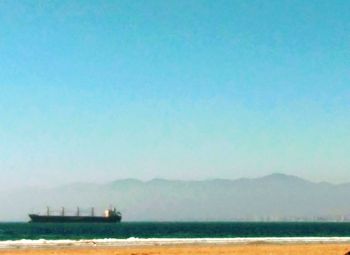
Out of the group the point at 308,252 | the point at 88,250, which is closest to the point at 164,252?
the point at 88,250

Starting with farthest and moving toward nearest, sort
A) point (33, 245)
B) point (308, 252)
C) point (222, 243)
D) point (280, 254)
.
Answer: point (222, 243) → point (33, 245) → point (308, 252) → point (280, 254)

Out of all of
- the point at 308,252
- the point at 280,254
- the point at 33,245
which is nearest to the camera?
the point at 280,254

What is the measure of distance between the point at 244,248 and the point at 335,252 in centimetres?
692

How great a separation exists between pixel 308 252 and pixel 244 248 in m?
5.14

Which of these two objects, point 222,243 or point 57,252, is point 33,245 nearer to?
point 57,252

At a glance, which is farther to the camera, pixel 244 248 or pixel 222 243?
pixel 222 243

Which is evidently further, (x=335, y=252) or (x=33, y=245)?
(x=33, y=245)

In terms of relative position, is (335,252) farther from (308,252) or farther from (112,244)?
(112,244)

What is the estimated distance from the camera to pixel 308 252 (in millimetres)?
44781

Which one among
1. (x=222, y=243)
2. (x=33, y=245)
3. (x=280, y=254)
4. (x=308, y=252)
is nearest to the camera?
(x=280, y=254)

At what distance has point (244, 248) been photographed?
47.6 metres

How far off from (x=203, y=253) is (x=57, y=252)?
33.0ft

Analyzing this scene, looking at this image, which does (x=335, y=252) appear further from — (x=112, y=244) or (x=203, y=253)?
(x=112, y=244)

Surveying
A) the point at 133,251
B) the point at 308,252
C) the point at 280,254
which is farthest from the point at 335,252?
the point at 133,251
